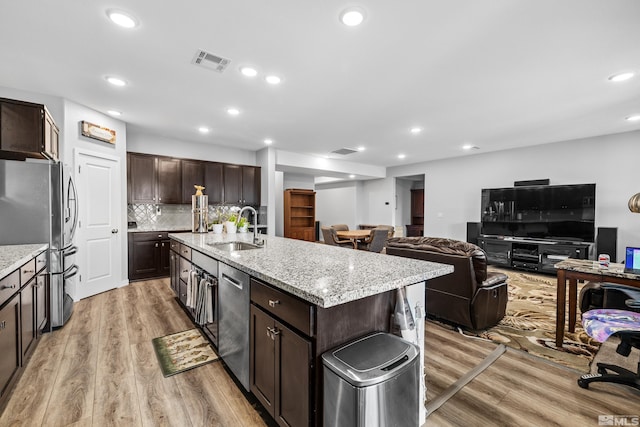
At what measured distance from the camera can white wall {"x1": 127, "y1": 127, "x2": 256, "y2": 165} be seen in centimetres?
505

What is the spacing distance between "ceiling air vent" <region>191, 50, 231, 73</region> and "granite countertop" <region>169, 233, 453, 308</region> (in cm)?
180

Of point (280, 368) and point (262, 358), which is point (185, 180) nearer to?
point (262, 358)

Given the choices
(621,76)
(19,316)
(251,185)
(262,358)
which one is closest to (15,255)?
(19,316)

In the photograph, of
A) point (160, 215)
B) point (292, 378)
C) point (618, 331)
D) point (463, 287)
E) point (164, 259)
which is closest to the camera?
point (292, 378)

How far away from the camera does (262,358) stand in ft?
5.23

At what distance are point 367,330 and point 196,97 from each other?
3445 mm

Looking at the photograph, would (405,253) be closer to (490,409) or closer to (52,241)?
(490,409)

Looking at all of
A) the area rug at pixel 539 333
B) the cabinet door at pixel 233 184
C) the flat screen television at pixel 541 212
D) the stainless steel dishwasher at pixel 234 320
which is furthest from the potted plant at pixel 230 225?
the flat screen television at pixel 541 212

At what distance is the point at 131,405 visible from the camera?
5.80ft

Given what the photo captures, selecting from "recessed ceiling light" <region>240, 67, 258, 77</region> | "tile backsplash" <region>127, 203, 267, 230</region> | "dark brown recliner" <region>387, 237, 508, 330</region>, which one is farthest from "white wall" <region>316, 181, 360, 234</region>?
"recessed ceiling light" <region>240, 67, 258, 77</region>

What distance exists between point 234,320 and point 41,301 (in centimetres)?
205

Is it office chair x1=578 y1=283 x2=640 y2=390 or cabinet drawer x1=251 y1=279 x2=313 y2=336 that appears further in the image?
office chair x1=578 y1=283 x2=640 y2=390

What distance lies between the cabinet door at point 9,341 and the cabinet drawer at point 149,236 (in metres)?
3.04

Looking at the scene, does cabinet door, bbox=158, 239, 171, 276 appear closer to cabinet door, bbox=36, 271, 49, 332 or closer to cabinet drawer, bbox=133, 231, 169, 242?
cabinet drawer, bbox=133, 231, 169, 242
